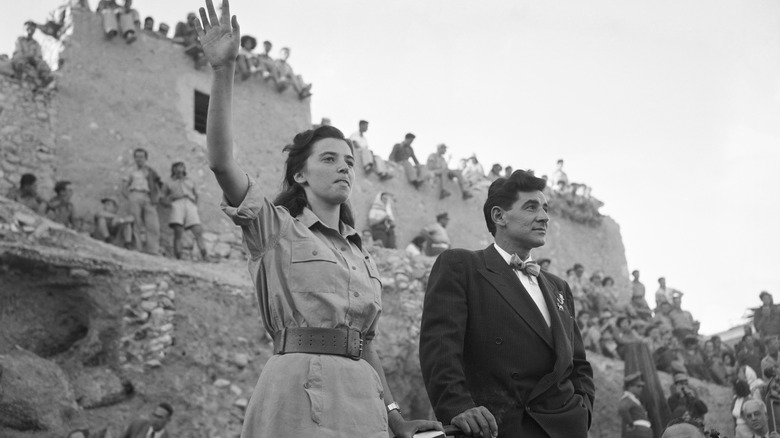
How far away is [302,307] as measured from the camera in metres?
3.18

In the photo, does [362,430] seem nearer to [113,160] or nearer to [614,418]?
[614,418]

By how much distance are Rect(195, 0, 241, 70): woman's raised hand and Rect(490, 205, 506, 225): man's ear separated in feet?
5.93

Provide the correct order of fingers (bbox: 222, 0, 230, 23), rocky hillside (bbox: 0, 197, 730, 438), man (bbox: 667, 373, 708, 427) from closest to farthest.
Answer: fingers (bbox: 222, 0, 230, 23)
rocky hillside (bbox: 0, 197, 730, 438)
man (bbox: 667, 373, 708, 427)

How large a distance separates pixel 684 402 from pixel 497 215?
8.68 meters

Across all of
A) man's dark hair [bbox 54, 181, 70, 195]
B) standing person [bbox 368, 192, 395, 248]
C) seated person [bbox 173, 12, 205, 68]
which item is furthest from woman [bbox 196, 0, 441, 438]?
standing person [bbox 368, 192, 395, 248]

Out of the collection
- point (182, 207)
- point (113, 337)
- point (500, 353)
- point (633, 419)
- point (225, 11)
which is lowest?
point (633, 419)

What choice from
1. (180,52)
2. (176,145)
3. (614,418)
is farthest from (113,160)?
(614,418)

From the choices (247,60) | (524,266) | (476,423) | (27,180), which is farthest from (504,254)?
(247,60)

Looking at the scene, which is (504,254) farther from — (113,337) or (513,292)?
(113,337)

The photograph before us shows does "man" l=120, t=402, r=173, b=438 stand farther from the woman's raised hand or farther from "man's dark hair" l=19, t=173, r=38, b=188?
the woman's raised hand

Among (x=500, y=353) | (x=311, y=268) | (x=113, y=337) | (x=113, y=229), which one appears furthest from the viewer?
Answer: (x=113, y=229)

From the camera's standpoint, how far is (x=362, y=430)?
10.1 feet

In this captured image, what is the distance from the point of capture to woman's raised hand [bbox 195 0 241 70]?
325 centimetres

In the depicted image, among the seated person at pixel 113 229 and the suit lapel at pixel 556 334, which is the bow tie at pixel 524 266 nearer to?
the suit lapel at pixel 556 334
